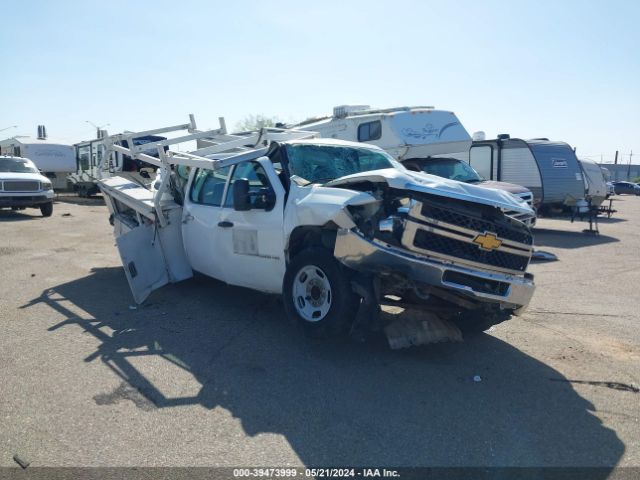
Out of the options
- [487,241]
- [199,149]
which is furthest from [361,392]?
[199,149]

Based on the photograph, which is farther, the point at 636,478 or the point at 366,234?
the point at 366,234

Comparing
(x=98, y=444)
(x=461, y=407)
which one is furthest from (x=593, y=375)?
(x=98, y=444)

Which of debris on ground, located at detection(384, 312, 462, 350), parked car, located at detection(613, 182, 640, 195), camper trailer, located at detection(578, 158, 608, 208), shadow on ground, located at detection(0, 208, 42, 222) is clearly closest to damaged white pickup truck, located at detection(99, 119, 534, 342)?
debris on ground, located at detection(384, 312, 462, 350)

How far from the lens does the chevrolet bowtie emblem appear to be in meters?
4.95

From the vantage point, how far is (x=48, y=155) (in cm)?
2742

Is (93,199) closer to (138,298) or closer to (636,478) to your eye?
(138,298)

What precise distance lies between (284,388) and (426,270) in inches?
59.0

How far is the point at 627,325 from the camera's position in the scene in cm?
668

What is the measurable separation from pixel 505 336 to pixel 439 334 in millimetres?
1044

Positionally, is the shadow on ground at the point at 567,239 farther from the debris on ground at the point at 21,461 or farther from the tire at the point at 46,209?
the tire at the point at 46,209

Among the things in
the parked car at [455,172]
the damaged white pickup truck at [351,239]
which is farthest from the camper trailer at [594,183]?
the damaged white pickup truck at [351,239]

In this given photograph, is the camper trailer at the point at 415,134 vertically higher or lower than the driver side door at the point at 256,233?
higher

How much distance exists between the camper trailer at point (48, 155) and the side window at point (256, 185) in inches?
923

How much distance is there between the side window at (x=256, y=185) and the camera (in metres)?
6.13
